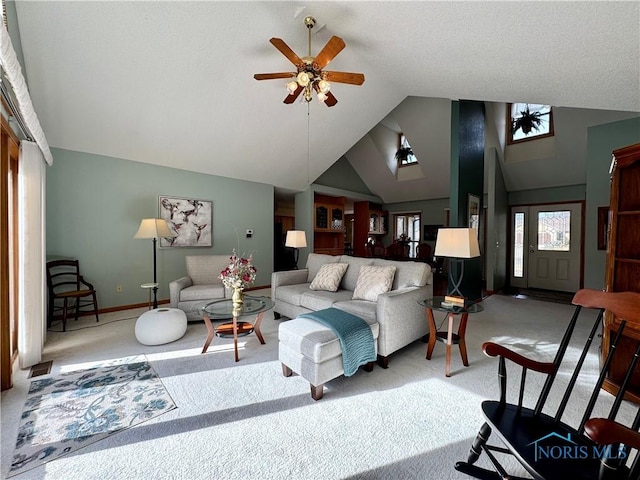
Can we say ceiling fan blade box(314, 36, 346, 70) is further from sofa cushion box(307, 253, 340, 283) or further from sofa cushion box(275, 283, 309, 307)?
sofa cushion box(275, 283, 309, 307)

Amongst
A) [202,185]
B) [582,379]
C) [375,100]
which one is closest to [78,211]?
[202,185]

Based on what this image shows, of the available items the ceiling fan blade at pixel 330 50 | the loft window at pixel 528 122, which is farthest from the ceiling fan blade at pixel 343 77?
the loft window at pixel 528 122

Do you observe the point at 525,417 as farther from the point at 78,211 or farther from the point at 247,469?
the point at 78,211

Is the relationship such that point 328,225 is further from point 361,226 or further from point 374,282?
point 374,282

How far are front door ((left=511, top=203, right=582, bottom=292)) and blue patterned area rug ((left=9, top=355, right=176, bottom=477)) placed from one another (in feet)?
25.4

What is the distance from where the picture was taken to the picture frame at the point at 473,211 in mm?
4691

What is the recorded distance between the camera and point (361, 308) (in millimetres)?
2768

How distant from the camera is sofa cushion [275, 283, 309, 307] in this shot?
3.53 m

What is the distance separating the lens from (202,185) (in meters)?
5.29

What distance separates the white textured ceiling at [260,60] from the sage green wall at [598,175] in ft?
6.61

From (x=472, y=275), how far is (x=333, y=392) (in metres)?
3.93

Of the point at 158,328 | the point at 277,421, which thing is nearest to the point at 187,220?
the point at 158,328

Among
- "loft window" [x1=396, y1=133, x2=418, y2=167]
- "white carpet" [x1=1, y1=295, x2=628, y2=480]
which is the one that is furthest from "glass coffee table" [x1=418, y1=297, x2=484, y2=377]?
"loft window" [x1=396, y1=133, x2=418, y2=167]

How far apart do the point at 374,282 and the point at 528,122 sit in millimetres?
5643
